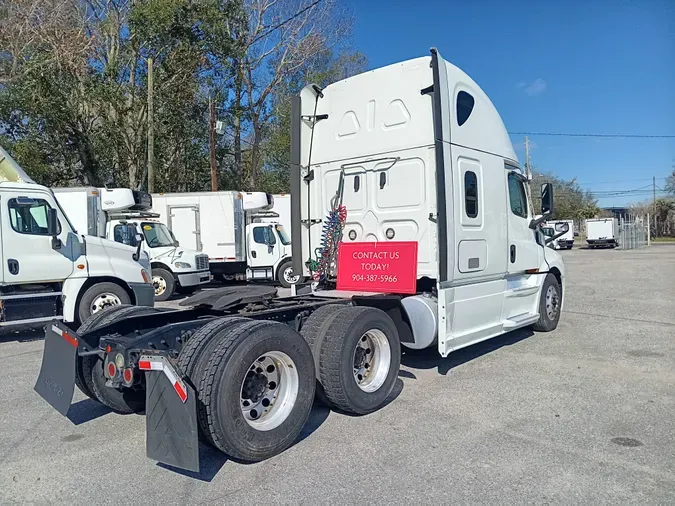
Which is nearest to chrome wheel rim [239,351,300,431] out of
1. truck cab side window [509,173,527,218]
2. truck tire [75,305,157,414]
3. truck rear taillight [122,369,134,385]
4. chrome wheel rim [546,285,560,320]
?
truck rear taillight [122,369,134,385]

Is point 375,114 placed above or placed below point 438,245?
above

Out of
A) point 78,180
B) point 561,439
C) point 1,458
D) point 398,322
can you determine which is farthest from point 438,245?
point 78,180

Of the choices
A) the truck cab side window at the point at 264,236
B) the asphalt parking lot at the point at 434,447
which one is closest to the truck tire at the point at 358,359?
the asphalt parking lot at the point at 434,447

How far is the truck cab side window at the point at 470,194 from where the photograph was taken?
20.7ft

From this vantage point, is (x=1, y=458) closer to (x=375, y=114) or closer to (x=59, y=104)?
(x=375, y=114)

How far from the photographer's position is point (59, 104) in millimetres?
20250

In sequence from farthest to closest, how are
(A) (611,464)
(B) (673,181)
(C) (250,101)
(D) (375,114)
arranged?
(B) (673,181) → (C) (250,101) → (D) (375,114) → (A) (611,464)

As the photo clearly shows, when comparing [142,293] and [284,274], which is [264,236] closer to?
[284,274]

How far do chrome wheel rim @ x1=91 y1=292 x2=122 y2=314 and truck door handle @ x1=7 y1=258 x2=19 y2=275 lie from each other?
1.27 metres

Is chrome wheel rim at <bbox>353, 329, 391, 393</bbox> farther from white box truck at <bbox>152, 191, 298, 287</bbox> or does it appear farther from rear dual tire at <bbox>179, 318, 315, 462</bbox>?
white box truck at <bbox>152, 191, 298, 287</bbox>

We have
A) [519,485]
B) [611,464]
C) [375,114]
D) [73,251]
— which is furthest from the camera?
[73,251]

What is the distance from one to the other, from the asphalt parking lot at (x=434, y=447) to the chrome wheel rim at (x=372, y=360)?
32 centimetres

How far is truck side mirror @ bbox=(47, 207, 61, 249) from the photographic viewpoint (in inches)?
341

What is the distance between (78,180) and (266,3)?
14.1 m
